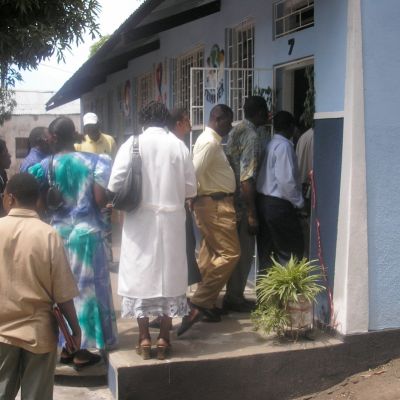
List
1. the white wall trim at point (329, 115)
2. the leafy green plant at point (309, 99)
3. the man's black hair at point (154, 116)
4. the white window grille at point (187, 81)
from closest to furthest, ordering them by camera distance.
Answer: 1. the man's black hair at point (154, 116)
2. the white wall trim at point (329, 115)
3. the leafy green plant at point (309, 99)
4. the white window grille at point (187, 81)

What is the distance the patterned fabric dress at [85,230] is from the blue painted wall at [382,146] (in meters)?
1.89

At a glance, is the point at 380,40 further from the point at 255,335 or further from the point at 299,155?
the point at 255,335

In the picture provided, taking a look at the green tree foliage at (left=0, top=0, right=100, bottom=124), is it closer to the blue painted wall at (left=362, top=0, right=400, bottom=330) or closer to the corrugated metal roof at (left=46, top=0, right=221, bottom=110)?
the corrugated metal roof at (left=46, top=0, right=221, bottom=110)

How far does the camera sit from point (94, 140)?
804cm

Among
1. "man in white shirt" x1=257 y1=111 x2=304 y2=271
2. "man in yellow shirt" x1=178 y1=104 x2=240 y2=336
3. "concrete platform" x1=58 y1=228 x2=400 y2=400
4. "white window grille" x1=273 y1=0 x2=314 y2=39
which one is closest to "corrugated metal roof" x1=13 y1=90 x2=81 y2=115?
"white window grille" x1=273 y1=0 x2=314 y2=39

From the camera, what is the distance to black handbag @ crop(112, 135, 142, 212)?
4324 mm

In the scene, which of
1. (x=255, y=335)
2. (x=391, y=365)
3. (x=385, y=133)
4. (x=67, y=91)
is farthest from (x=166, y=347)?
(x=67, y=91)

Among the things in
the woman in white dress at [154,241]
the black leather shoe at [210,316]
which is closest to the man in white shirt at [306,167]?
the black leather shoe at [210,316]

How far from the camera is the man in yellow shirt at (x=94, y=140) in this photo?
7902 millimetres

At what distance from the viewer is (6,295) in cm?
334

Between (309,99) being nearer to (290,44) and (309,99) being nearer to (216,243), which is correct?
(290,44)

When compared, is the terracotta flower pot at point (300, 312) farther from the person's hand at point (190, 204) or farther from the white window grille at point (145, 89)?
the white window grille at point (145, 89)

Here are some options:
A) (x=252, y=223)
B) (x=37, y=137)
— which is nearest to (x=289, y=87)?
(x=252, y=223)

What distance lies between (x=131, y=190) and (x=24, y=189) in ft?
3.22
